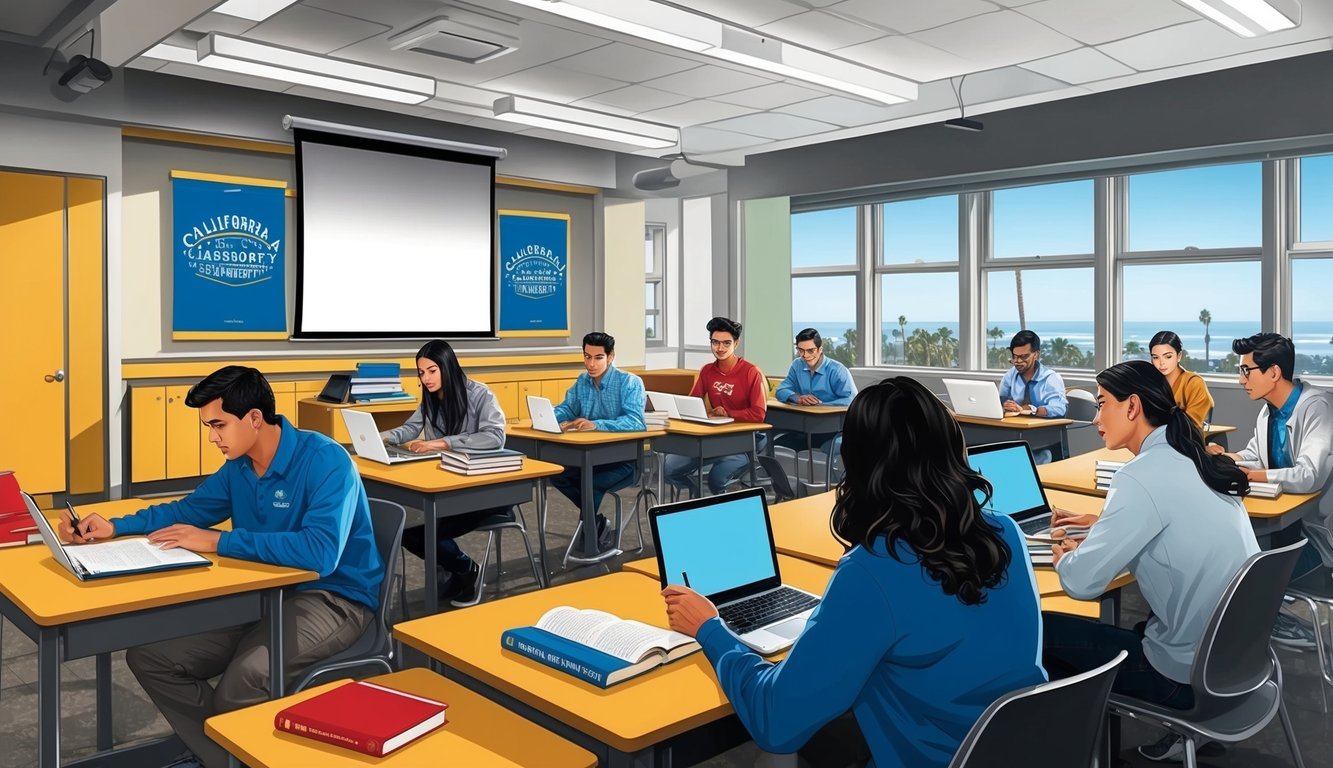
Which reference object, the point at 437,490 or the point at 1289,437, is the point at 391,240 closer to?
the point at 437,490

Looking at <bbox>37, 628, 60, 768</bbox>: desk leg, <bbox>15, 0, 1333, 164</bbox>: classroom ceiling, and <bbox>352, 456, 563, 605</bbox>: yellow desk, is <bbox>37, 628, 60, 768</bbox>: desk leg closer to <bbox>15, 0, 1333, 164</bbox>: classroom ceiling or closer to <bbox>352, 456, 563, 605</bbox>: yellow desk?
<bbox>352, 456, 563, 605</bbox>: yellow desk

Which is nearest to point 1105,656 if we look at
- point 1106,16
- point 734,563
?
point 734,563

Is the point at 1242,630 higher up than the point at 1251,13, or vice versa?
the point at 1251,13

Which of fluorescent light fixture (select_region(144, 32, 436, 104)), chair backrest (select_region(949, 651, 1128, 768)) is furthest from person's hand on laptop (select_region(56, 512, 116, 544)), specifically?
fluorescent light fixture (select_region(144, 32, 436, 104))

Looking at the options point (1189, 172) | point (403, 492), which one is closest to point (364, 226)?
point (403, 492)

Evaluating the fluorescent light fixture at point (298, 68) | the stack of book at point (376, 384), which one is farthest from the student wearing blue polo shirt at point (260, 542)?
the stack of book at point (376, 384)

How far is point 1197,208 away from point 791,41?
4165 mm

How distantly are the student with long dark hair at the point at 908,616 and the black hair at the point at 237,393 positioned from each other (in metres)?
1.75

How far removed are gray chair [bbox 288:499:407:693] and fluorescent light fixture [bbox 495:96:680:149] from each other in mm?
5034

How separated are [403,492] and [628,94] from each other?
447 cm

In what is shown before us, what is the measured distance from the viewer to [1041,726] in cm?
138

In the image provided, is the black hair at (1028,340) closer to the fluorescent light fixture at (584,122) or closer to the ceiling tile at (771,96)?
the ceiling tile at (771,96)

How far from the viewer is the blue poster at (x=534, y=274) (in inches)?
370

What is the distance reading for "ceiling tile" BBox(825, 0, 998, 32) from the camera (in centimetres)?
510
